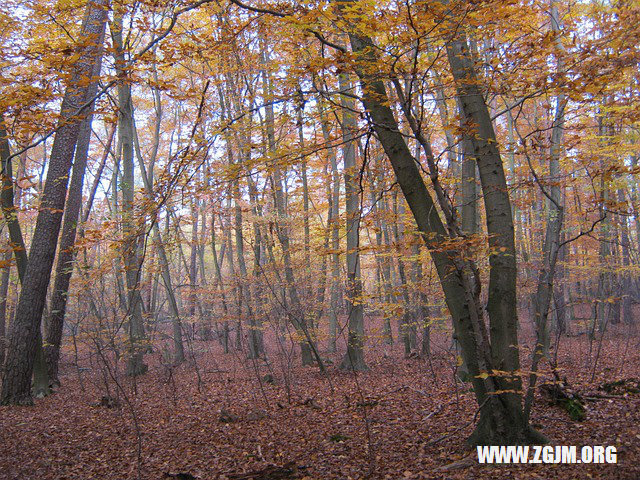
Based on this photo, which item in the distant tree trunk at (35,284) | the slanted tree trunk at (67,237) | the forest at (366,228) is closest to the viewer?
the forest at (366,228)

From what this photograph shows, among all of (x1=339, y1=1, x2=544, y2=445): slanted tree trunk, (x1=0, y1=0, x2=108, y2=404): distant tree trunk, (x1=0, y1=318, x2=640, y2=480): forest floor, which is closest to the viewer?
(x1=339, y1=1, x2=544, y2=445): slanted tree trunk

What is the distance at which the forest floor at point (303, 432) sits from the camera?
12.9ft

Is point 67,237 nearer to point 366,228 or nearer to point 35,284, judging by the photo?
point 35,284

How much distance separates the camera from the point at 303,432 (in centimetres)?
538

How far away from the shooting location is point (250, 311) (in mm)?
11195

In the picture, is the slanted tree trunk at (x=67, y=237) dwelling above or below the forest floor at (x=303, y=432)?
above

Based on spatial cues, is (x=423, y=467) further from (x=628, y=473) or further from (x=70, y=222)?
(x=70, y=222)

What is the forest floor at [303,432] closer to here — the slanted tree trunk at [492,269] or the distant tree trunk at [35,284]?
the slanted tree trunk at [492,269]

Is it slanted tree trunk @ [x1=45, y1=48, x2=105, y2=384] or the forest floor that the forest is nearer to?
the forest floor

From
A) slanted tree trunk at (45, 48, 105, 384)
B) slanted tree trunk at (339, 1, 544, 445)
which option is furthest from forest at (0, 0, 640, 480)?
slanted tree trunk at (45, 48, 105, 384)

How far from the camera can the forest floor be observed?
3.93m

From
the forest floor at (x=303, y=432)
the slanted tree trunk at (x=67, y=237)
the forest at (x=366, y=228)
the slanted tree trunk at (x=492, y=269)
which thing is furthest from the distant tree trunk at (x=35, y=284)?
the slanted tree trunk at (x=492, y=269)

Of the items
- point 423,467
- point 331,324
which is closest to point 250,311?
point 331,324

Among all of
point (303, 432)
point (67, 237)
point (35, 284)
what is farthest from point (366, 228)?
point (67, 237)
